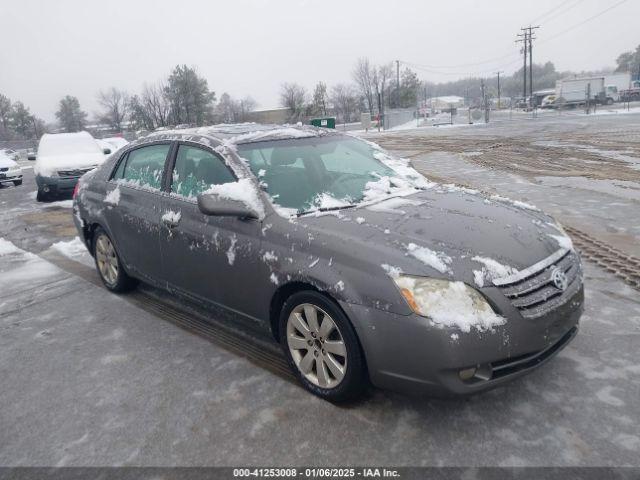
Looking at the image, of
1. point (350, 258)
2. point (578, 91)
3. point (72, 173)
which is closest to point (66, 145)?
point (72, 173)

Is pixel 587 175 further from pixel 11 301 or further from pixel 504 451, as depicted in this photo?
pixel 11 301

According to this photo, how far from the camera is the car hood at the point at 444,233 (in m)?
2.68

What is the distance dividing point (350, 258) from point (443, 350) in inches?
27.2

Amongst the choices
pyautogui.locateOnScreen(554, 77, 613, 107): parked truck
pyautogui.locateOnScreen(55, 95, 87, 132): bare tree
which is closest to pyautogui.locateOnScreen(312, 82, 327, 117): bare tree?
pyautogui.locateOnScreen(554, 77, 613, 107): parked truck

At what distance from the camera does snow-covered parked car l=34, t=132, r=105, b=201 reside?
12.2 m

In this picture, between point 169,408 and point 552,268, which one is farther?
point 169,408

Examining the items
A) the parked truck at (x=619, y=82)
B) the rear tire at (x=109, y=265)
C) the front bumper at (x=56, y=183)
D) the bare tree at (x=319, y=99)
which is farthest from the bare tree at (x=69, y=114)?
the rear tire at (x=109, y=265)

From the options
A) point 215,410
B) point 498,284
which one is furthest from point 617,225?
point 215,410

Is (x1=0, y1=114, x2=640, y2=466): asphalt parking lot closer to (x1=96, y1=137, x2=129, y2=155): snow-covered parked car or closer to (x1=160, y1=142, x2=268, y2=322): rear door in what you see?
(x1=160, y1=142, x2=268, y2=322): rear door

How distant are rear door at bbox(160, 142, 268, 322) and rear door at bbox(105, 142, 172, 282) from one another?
159mm

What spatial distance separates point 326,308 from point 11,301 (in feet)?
13.2

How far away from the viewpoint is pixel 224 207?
3.28m

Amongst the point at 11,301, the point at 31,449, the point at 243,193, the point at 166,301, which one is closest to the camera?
the point at 31,449

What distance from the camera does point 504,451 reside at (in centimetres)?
251
